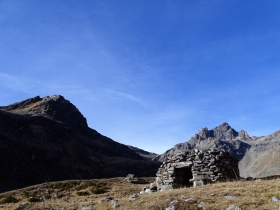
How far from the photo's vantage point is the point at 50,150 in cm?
8800

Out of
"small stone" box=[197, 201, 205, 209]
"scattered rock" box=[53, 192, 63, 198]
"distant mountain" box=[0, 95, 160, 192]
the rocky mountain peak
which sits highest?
the rocky mountain peak

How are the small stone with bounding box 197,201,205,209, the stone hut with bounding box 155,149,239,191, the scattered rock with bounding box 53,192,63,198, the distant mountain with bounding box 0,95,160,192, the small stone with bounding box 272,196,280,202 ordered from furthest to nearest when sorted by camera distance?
the distant mountain with bounding box 0,95,160,192
the scattered rock with bounding box 53,192,63,198
the stone hut with bounding box 155,149,239,191
the small stone with bounding box 197,201,205,209
the small stone with bounding box 272,196,280,202

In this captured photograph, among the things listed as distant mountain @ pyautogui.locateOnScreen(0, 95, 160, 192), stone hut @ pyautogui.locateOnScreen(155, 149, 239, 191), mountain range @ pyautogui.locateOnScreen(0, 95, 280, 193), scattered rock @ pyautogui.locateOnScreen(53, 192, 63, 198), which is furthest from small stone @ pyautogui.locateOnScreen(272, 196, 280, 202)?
distant mountain @ pyautogui.locateOnScreen(0, 95, 160, 192)

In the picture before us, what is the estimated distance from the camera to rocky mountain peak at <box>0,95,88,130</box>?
124562 millimetres

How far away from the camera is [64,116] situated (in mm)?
133750

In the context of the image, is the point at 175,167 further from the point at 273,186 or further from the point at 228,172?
the point at 273,186

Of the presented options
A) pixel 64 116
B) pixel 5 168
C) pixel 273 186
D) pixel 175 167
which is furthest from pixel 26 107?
pixel 273 186

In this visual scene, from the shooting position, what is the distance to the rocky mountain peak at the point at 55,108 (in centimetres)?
12456

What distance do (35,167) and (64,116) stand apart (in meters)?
62.8

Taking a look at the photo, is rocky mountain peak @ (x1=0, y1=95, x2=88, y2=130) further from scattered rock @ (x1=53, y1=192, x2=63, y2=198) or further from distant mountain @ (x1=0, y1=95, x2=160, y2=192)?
scattered rock @ (x1=53, y1=192, x2=63, y2=198)

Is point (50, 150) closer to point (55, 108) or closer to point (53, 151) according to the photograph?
point (53, 151)

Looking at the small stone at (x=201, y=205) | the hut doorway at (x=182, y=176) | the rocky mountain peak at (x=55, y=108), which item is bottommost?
the small stone at (x=201, y=205)

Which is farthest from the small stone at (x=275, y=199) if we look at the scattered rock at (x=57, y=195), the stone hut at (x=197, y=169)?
the scattered rock at (x=57, y=195)

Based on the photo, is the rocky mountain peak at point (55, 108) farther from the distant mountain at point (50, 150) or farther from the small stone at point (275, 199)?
the small stone at point (275, 199)
